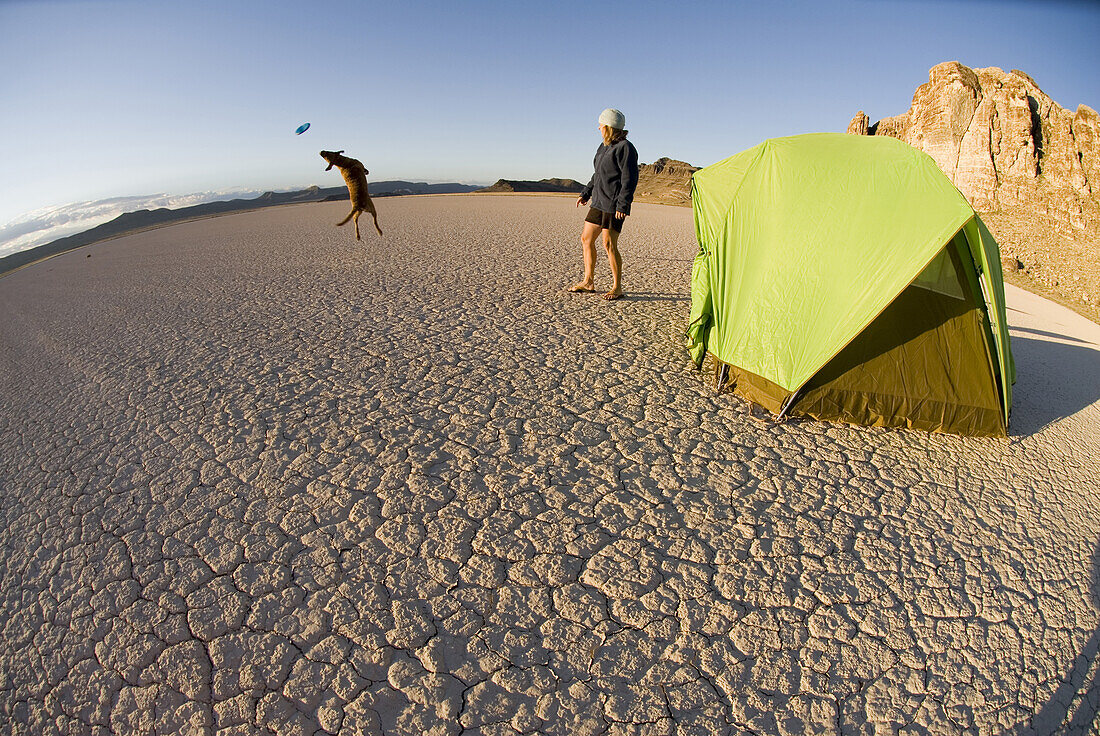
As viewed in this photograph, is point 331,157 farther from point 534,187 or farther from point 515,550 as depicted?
point 534,187

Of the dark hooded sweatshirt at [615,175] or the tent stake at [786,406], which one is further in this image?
the dark hooded sweatshirt at [615,175]

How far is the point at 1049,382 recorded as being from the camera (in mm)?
5027

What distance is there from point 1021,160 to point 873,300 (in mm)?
24577

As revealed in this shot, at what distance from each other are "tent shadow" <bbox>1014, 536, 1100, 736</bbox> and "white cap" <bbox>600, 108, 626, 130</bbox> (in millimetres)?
4944

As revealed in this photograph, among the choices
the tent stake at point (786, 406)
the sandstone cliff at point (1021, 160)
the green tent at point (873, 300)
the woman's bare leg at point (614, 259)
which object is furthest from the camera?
the sandstone cliff at point (1021, 160)

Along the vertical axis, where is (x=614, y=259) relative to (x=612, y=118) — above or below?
below

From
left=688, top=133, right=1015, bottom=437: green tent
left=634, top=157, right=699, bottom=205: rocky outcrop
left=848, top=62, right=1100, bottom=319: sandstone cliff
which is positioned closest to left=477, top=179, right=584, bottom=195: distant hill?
left=634, top=157, right=699, bottom=205: rocky outcrop

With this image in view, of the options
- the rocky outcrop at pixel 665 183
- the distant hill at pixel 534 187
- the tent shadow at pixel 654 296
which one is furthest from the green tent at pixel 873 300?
the distant hill at pixel 534 187

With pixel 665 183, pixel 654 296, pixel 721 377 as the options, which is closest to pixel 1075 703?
pixel 721 377

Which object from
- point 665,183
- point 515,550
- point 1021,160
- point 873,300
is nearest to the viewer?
point 515,550

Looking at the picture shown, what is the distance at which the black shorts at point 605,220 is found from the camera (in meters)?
5.57

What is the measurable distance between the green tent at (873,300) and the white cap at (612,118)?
1.78m

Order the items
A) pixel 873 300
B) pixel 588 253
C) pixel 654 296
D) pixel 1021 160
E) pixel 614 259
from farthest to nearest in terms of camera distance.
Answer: pixel 1021 160 < pixel 654 296 < pixel 588 253 < pixel 614 259 < pixel 873 300

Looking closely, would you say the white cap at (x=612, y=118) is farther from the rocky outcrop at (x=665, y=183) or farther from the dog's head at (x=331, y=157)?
the rocky outcrop at (x=665, y=183)
